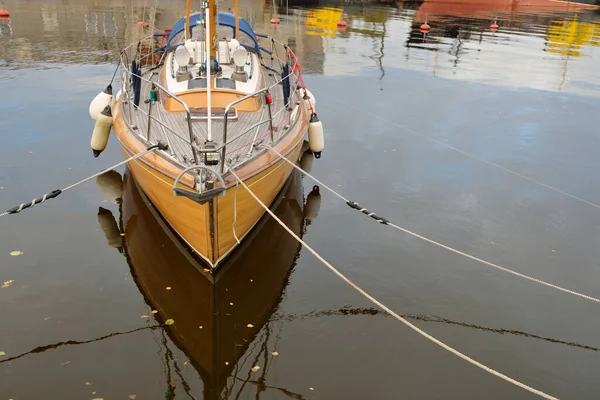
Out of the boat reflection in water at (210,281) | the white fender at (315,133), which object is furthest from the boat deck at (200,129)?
the boat reflection in water at (210,281)

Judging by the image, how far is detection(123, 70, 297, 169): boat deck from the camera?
301 inches

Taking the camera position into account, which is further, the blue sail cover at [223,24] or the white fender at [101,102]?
the blue sail cover at [223,24]

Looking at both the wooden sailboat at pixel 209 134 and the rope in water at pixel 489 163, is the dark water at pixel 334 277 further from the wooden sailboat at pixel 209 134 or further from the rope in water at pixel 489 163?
the wooden sailboat at pixel 209 134

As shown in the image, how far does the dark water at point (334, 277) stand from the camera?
5645 millimetres

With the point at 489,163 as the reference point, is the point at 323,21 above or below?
above

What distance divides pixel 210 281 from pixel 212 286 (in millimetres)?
108

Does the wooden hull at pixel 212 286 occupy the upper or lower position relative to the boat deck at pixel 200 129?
lower

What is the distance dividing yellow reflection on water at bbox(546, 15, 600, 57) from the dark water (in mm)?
14625

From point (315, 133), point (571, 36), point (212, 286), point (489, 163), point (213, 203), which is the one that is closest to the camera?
point (213, 203)

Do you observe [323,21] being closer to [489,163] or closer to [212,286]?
[489,163]

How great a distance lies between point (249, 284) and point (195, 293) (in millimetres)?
761

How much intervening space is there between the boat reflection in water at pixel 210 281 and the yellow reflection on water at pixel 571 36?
2556 centimetres

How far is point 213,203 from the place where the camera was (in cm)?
662

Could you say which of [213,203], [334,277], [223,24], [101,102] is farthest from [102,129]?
[334,277]
